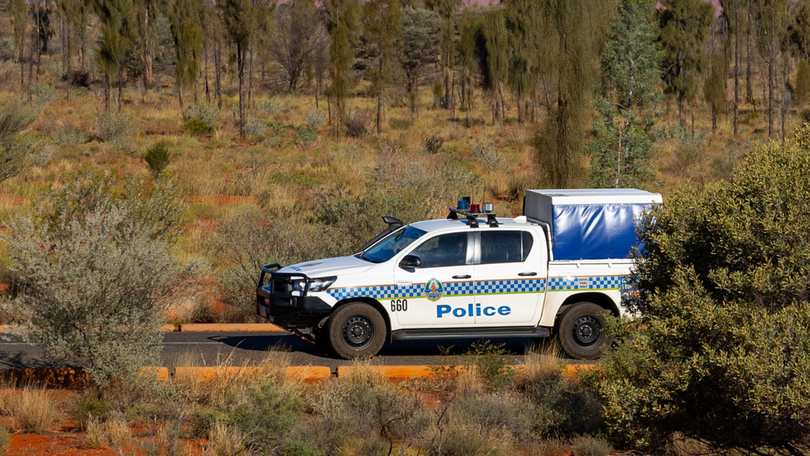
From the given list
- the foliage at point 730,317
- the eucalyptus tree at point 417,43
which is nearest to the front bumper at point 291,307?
the foliage at point 730,317

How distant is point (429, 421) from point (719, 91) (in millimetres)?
47584

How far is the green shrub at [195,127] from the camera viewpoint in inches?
1503

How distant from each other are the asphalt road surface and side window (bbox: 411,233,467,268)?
3.66ft

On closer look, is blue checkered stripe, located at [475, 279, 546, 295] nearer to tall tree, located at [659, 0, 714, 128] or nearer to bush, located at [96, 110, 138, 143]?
bush, located at [96, 110, 138, 143]

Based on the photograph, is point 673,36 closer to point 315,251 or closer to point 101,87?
point 101,87

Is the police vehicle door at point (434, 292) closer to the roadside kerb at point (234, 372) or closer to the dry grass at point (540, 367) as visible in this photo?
the dry grass at point (540, 367)

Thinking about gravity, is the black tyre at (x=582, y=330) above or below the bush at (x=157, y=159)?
below

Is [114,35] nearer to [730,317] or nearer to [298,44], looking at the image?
[298,44]

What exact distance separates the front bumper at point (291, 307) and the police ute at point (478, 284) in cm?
1

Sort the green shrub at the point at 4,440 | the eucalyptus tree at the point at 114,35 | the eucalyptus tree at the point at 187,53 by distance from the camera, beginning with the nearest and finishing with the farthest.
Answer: the green shrub at the point at 4,440, the eucalyptus tree at the point at 114,35, the eucalyptus tree at the point at 187,53

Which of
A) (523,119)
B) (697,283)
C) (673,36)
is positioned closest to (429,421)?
(697,283)

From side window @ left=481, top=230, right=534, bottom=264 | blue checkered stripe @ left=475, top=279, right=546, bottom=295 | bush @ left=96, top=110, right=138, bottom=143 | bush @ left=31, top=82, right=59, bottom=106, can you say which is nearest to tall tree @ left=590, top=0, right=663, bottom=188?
side window @ left=481, top=230, right=534, bottom=264

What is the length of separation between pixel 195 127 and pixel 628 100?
965 inches

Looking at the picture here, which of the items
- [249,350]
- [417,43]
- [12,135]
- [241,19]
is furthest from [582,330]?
[417,43]
